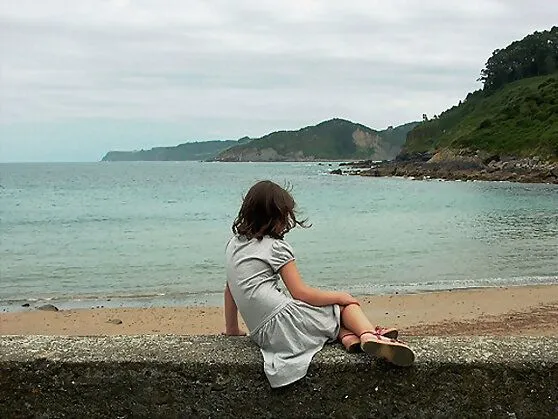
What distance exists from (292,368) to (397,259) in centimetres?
1721

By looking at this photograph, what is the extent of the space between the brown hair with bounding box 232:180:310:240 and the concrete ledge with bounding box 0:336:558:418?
65cm

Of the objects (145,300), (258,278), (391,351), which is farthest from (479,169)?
(391,351)

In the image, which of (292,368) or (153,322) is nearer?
(292,368)

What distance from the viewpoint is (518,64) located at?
124375 mm

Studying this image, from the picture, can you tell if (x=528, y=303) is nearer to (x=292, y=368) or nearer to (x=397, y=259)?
(x=397, y=259)

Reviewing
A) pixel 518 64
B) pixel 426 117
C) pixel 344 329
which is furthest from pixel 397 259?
pixel 426 117

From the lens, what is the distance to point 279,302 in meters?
3.43

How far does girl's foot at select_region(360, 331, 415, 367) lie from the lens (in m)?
3.15

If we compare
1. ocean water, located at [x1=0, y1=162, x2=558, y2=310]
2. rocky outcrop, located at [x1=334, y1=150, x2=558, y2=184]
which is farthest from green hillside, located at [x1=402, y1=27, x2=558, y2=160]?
ocean water, located at [x1=0, y1=162, x2=558, y2=310]

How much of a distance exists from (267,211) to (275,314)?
52cm

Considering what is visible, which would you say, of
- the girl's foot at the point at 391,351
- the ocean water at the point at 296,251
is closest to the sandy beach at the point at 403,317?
the ocean water at the point at 296,251

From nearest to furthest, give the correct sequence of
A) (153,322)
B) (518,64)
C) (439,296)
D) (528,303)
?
(153,322), (528,303), (439,296), (518,64)

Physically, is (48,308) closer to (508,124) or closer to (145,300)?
(145,300)

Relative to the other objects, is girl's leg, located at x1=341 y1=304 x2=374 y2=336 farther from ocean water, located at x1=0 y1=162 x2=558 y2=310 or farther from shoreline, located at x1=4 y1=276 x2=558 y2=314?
ocean water, located at x1=0 y1=162 x2=558 y2=310
